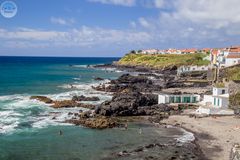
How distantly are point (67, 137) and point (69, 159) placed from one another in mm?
7760

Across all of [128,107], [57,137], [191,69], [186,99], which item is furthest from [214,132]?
[191,69]

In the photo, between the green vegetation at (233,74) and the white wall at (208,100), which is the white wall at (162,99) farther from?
the green vegetation at (233,74)

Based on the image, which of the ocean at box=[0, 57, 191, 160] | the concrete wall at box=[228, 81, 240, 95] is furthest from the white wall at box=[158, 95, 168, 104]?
the ocean at box=[0, 57, 191, 160]

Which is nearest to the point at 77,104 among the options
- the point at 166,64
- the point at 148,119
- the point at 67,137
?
the point at 148,119

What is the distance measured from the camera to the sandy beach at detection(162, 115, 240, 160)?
34441mm

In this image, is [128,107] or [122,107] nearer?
[122,107]

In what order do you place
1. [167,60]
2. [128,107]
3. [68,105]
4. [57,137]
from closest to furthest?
[57,137] < [128,107] < [68,105] < [167,60]

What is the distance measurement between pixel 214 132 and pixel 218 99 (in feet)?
40.6

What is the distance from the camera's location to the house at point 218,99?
5184 centimetres

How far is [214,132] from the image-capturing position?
41.2m

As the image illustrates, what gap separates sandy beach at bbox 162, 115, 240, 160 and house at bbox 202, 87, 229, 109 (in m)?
3.46

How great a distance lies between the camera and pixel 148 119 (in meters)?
49.5

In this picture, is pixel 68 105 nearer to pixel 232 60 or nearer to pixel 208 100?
pixel 208 100

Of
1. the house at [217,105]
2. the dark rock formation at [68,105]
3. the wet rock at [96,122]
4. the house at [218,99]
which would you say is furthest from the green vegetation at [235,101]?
the dark rock formation at [68,105]
